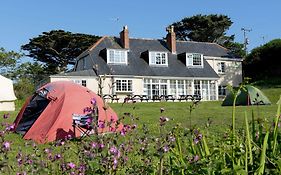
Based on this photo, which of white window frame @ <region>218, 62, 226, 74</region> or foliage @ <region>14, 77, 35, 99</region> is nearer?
foliage @ <region>14, 77, 35, 99</region>

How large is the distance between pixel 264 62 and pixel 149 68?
1356cm

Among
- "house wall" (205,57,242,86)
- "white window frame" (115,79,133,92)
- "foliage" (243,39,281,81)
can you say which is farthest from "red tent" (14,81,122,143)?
"house wall" (205,57,242,86)

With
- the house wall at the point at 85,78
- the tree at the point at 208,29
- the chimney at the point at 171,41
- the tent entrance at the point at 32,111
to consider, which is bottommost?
the tent entrance at the point at 32,111

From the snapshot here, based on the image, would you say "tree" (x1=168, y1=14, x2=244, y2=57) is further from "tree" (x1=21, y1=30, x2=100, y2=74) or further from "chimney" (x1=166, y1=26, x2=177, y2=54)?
"chimney" (x1=166, y1=26, x2=177, y2=54)

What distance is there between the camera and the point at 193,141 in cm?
335

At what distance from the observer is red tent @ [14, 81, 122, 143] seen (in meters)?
11.0

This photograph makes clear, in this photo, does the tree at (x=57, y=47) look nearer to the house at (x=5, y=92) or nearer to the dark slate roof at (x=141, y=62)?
the dark slate roof at (x=141, y=62)

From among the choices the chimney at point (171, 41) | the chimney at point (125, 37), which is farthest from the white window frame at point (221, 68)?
the chimney at point (125, 37)

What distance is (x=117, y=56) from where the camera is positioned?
36531 millimetres

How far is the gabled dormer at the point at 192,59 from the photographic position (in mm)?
39272

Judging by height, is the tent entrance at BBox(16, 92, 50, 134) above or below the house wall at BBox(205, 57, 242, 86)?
below

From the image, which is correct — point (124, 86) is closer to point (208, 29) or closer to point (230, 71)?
point (230, 71)

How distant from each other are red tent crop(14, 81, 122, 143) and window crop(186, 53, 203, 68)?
1092 inches

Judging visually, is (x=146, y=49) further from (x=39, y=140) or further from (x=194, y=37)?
(x=39, y=140)
